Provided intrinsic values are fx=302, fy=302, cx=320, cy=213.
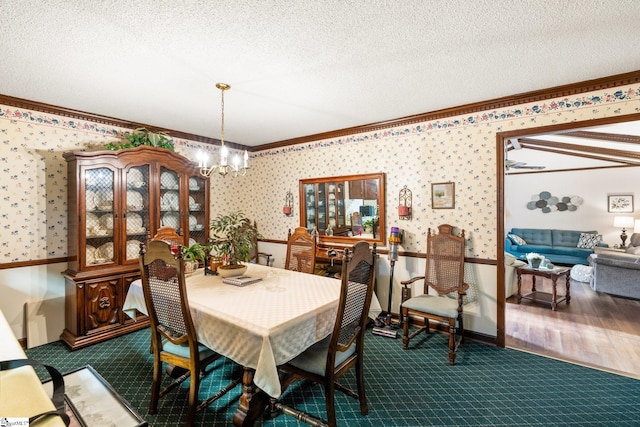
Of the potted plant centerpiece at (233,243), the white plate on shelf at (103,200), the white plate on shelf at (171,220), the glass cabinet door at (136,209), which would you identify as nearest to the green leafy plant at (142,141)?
the glass cabinet door at (136,209)

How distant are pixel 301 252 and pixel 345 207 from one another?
1.18 m

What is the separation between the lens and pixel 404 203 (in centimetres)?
364

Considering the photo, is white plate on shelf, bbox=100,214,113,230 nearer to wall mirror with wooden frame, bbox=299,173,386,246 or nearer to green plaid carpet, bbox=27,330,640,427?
green plaid carpet, bbox=27,330,640,427

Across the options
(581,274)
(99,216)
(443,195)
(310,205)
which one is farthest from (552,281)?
(99,216)

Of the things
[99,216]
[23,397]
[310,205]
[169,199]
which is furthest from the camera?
[310,205]

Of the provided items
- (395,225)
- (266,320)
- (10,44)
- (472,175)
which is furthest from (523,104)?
(10,44)

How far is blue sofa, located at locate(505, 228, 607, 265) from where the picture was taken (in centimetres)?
673

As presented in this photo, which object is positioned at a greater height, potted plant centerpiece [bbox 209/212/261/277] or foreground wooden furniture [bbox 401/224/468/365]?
potted plant centerpiece [bbox 209/212/261/277]

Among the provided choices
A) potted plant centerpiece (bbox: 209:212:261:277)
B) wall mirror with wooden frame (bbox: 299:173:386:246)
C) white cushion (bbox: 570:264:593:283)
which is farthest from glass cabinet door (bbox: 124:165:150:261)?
white cushion (bbox: 570:264:593:283)

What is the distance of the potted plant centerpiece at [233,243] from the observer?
245 cm

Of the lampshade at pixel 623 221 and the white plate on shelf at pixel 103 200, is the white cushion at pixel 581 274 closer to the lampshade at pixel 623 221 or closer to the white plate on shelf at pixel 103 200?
the lampshade at pixel 623 221

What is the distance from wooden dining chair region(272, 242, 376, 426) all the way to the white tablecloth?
0.14 metres

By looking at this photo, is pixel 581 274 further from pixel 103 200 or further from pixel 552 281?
pixel 103 200

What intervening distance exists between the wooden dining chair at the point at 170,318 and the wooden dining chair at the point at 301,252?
137 centimetres
